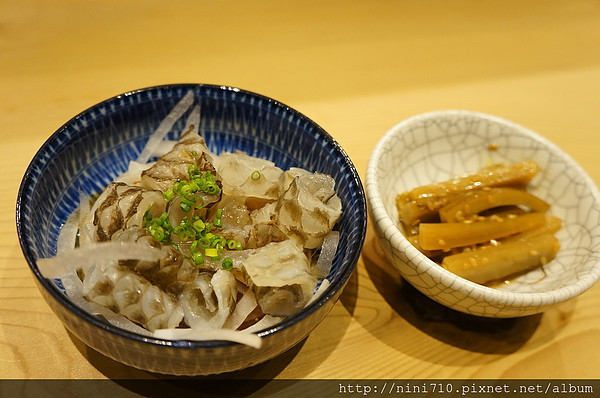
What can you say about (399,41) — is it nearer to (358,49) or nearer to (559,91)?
(358,49)

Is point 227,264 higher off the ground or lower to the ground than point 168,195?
lower

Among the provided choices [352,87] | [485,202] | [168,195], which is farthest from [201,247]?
[352,87]

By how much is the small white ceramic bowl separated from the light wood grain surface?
16cm

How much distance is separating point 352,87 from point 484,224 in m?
0.99

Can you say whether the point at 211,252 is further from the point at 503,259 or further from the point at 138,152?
the point at 503,259

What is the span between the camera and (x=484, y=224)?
1710 millimetres

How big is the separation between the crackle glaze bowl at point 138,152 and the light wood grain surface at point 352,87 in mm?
272

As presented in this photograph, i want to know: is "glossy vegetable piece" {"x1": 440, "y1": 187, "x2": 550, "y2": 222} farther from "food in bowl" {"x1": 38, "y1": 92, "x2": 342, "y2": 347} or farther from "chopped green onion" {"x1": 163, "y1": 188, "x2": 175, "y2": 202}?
"chopped green onion" {"x1": 163, "y1": 188, "x2": 175, "y2": 202}

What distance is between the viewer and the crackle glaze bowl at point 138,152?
1047 millimetres

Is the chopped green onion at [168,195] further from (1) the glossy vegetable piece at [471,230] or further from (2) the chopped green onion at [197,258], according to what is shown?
(1) the glossy vegetable piece at [471,230]

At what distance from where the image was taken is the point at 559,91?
2.58 meters

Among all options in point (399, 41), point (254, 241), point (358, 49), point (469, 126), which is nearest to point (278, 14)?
point (358, 49)

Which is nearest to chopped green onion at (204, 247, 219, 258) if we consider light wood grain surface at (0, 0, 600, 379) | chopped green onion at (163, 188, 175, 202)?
chopped green onion at (163, 188, 175, 202)

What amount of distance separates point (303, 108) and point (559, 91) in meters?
1.39
